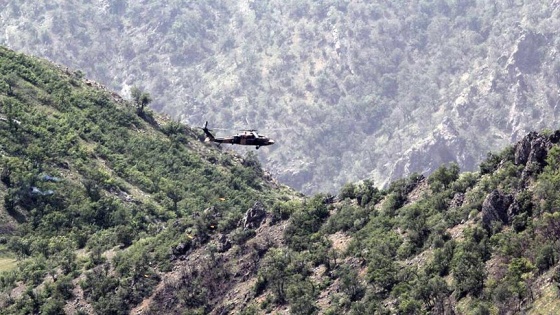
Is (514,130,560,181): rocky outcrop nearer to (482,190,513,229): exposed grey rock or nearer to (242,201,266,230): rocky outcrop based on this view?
(482,190,513,229): exposed grey rock

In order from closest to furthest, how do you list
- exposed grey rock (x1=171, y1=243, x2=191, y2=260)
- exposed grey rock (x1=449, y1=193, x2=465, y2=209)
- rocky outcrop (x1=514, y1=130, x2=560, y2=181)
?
rocky outcrop (x1=514, y1=130, x2=560, y2=181) < exposed grey rock (x1=449, y1=193, x2=465, y2=209) < exposed grey rock (x1=171, y1=243, x2=191, y2=260)

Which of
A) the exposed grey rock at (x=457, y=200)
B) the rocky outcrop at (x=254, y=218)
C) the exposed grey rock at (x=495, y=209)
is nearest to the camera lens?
the exposed grey rock at (x=495, y=209)

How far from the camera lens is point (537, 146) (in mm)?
129500

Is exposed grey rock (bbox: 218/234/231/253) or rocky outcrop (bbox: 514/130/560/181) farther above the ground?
exposed grey rock (bbox: 218/234/231/253)

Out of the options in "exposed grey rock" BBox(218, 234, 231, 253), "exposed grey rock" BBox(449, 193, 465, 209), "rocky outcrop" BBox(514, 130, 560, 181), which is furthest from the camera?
"exposed grey rock" BBox(218, 234, 231, 253)

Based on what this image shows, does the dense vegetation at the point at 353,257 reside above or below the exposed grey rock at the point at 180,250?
below

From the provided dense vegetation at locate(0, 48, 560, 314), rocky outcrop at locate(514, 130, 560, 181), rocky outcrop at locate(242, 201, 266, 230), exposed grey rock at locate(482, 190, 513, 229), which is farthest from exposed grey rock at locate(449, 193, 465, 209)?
rocky outcrop at locate(242, 201, 266, 230)

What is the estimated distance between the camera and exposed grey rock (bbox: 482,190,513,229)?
124 meters

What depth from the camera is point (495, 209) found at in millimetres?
124312

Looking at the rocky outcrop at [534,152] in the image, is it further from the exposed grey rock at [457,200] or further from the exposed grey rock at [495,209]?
the exposed grey rock at [457,200]

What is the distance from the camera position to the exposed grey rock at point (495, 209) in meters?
124

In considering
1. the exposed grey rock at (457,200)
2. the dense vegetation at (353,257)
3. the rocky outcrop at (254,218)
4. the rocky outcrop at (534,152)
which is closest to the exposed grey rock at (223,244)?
the dense vegetation at (353,257)

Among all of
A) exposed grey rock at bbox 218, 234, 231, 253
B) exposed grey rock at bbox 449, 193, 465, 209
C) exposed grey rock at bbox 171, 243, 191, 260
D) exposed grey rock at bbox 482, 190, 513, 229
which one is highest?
exposed grey rock at bbox 171, 243, 191, 260

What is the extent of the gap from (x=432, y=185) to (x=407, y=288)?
22.6m
